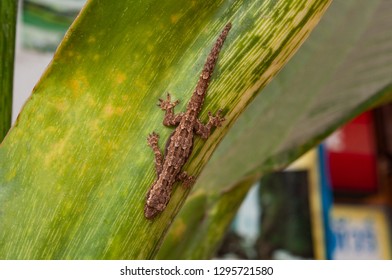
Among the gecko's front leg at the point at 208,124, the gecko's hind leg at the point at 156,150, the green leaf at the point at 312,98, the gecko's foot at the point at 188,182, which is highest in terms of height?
the green leaf at the point at 312,98

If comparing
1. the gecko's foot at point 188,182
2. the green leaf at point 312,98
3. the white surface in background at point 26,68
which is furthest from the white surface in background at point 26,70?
the gecko's foot at point 188,182

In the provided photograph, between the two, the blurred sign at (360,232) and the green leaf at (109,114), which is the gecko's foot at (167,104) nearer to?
the green leaf at (109,114)

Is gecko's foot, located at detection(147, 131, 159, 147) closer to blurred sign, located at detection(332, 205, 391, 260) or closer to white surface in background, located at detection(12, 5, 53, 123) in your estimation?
white surface in background, located at detection(12, 5, 53, 123)

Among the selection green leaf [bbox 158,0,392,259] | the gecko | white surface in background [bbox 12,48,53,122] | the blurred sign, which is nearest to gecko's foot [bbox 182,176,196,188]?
the gecko

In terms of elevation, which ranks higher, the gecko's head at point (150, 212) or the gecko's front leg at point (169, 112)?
the gecko's front leg at point (169, 112)

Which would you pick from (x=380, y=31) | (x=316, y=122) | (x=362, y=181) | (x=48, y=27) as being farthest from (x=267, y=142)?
(x=362, y=181)

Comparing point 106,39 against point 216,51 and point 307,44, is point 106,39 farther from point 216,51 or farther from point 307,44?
point 307,44

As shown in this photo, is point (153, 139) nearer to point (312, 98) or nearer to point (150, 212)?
point (150, 212)
